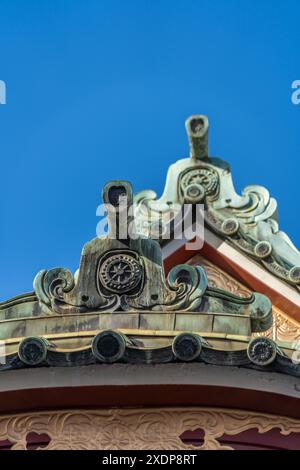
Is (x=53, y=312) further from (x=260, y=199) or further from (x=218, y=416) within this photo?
(x=260, y=199)

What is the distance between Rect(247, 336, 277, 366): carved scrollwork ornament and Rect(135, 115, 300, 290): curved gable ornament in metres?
4.97

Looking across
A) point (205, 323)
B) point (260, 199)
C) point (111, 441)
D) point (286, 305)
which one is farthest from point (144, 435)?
point (260, 199)

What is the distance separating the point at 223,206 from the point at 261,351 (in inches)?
240

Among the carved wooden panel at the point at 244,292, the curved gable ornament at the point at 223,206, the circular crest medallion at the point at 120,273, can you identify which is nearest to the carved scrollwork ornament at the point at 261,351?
the circular crest medallion at the point at 120,273

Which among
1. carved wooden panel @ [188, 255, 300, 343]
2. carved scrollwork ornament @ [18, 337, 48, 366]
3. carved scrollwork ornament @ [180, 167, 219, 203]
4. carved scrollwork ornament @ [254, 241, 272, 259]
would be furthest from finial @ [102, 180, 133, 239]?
carved scrollwork ornament @ [180, 167, 219, 203]

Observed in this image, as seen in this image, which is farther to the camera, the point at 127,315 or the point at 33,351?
the point at 127,315

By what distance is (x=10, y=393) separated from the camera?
37.1 feet

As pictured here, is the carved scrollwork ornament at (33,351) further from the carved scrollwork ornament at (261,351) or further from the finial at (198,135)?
the finial at (198,135)

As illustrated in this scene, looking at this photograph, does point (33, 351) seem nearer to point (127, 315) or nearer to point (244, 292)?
point (127, 315)

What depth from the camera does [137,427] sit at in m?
11.4

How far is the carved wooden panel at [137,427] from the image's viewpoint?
11.3 m

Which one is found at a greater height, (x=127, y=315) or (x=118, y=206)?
(x=118, y=206)

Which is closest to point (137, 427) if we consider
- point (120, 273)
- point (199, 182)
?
point (120, 273)

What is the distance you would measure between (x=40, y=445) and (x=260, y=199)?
6.45 meters
